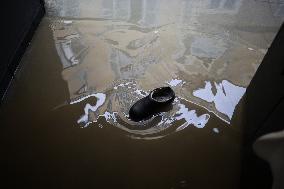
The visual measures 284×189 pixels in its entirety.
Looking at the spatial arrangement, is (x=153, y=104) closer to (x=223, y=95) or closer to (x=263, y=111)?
(x=223, y=95)

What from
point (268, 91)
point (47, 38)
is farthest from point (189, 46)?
point (47, 38)

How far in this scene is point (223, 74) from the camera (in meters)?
1.72

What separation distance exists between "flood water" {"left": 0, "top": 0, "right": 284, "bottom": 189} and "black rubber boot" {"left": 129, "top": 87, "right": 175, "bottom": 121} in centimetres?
4

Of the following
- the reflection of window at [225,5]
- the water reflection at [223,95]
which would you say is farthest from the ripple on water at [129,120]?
the reflection of window at [225,5]

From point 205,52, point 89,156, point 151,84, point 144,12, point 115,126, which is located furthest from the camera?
point 144,12

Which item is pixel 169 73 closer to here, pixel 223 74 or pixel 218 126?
pixel 223 74

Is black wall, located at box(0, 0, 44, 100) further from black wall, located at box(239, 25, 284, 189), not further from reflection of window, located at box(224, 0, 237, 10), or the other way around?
reflection of window, located at box(224, 0, 237, 10)

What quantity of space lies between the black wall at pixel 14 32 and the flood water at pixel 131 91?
60 millimetres

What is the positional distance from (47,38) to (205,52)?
40.8 inches

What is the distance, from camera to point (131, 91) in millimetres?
1612

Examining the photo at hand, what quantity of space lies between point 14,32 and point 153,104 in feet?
2.92

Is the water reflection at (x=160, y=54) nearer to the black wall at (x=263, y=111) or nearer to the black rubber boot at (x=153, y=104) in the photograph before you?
the black rubber boot at (x=153, y=104)

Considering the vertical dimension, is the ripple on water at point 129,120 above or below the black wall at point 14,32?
below

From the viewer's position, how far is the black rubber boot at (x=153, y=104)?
57.6 inches
